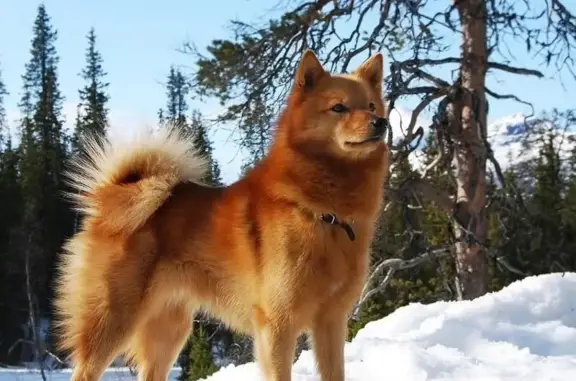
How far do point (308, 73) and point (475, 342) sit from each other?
2.72 m

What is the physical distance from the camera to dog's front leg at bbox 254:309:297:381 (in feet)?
11.8

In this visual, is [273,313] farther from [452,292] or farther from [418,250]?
[418,250]

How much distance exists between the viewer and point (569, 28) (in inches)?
366

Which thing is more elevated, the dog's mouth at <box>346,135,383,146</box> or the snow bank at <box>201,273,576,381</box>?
the dog's mouth at <box>346,135,383,146</box>

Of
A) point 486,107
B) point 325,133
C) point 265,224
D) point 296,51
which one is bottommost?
point 265,224

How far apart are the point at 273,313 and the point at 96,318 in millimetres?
1169

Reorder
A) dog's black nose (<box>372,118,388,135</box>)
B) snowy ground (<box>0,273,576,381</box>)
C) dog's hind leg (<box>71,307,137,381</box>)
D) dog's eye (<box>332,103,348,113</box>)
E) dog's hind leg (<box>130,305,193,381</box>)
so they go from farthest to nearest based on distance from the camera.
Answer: snowy ground (<box>0,273,576,381</box>)
dog's hind leg (<box>130,305,193,381</box>)
dog's hind leg (<box>71,307,137,381</box>)
dog's eye (<box>332,103,348,113</box>)
dog's black nose (<box>372,118,388,135</box>)

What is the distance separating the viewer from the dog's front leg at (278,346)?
3.59 metres

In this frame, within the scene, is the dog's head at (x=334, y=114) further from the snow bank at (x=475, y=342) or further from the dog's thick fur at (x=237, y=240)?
the snow bank at (x=475, y=342)

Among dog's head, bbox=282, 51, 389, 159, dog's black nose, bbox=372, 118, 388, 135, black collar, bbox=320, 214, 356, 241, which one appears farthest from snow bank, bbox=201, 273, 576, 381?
dog's black nose, bbox=372, 118, 388, 135

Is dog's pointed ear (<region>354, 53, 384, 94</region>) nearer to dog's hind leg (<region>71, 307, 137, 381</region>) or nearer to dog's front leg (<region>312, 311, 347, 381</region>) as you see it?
dog's front leg (<region>312, 311, 347, 381</region>)

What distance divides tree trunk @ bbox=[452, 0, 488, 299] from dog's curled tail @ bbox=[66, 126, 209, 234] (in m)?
5.48

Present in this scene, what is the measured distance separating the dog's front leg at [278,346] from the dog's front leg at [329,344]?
0.73 feet

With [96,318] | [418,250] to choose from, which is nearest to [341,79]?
[96,318]
